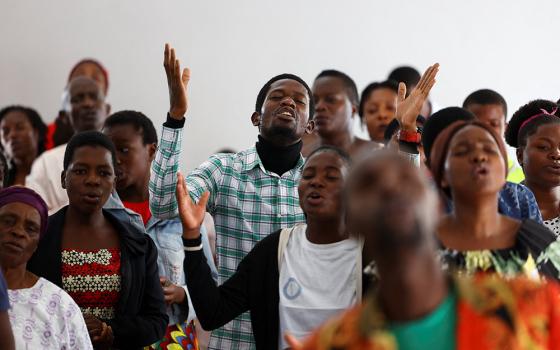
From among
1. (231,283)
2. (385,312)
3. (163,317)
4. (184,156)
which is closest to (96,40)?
(184,156)

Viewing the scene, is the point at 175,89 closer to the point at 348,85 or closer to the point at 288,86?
the point at 288,86

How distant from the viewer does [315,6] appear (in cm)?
671

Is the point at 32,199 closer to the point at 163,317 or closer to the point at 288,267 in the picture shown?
the point at 163,317

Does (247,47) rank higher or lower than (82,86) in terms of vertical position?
higher

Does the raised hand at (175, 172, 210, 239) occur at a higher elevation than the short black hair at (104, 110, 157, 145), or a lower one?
lower

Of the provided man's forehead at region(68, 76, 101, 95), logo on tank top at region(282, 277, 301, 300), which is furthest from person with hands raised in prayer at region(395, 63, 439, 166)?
man's forehead at region(68, 76, 101, 95)

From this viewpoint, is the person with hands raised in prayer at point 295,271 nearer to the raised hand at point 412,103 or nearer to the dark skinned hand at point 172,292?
the raised hand at point 412,103

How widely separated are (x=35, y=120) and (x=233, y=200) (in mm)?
2649

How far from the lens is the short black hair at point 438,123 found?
302 centimetres

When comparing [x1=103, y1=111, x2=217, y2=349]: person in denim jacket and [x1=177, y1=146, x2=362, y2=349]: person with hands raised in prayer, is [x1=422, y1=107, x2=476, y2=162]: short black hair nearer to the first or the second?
[x1=177, y1=146, x2=362, y2=349]: person with hands raised in prayer

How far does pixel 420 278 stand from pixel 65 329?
63.2 inches

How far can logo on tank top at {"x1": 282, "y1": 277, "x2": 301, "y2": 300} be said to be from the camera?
289 centimetres

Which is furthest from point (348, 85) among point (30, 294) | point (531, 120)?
point (30, 294)

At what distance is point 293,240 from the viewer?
3.01 m
